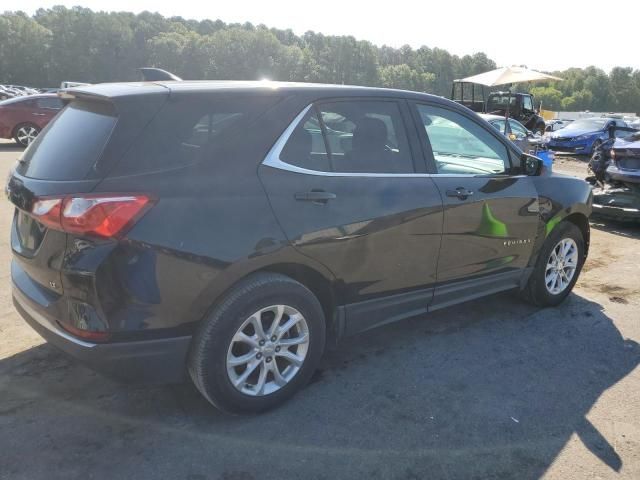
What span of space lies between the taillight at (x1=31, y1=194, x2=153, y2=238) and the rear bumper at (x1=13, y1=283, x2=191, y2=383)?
20.5 inches

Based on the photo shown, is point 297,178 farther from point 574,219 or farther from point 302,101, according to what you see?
point 574,219

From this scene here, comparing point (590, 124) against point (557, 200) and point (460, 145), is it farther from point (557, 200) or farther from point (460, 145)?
point (460, 145)

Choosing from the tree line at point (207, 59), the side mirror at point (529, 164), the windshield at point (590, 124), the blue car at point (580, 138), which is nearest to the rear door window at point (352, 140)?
the side mirror at point (529, 164)

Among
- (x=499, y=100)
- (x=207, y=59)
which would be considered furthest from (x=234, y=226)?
(x=207, y=59)

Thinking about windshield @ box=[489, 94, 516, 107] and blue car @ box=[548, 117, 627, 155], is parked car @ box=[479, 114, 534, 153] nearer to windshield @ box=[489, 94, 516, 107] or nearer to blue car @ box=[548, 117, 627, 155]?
blue car @ box=[548, 117, 627, 155]

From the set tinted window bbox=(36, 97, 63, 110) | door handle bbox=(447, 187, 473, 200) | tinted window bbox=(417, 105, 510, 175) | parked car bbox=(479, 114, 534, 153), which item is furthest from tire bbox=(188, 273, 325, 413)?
tinted window bbox=(36, 97, 63, 110)

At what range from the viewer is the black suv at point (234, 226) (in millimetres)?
2496

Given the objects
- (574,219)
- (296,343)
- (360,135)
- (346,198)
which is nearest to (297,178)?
(346,198)

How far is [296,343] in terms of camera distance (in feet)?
10.0

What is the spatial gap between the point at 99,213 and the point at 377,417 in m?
1.78

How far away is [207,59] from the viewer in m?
115

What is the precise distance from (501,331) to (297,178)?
222cm

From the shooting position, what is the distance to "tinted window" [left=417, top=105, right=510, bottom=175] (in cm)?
372

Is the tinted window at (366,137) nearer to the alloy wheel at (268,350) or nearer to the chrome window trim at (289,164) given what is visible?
the chrome window trim at (289,164)
